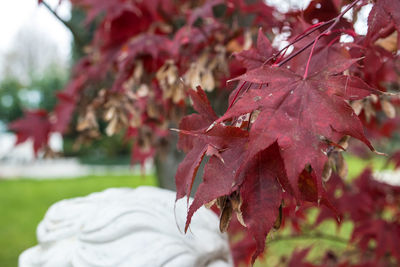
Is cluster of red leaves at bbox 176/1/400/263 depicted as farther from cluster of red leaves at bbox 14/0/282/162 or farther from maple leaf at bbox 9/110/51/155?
maple leaf at bbox 9/110/51/155

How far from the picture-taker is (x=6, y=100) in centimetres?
1318

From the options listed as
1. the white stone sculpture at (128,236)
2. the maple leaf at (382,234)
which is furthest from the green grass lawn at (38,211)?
the white stone sculpture at (128,236)

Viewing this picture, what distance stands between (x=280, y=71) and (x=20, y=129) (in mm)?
1607

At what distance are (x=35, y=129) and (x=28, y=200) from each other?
16.2 feet

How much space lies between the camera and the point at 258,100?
1.99 ft

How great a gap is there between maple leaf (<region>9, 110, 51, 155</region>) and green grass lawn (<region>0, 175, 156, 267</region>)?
7.95ft

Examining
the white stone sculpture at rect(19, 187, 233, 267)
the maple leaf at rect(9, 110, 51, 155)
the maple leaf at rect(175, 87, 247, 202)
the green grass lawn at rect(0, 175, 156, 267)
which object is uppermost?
the maple leaf at rect(175, 87, 247, 202)

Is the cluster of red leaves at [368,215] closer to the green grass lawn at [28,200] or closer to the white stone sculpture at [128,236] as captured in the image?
the white stone sculpture at [128,236]

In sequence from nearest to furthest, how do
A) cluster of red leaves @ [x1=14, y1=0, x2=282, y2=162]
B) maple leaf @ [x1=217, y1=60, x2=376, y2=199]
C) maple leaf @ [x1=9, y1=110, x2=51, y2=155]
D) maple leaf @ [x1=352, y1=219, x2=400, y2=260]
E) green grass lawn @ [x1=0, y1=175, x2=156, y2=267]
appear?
maple leaf @ [x1=217, y1=60, x2=376, y2=199]
cluster of red leaves @ [x1=14, y1=0, x2=282, y2=162]
maple leaf @ [x1=352, y1=219, x2=400, y2=260]
maple leaf @ [x1=9, y1=110, x2=51, y2=155]
green grass lawn @ [x1=0, y1=175, x2=156, y2=267]

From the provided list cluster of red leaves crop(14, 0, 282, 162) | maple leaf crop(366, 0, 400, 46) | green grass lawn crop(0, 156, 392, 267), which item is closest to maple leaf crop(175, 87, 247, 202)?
maple leaf crop(366, 0, 400, 46)

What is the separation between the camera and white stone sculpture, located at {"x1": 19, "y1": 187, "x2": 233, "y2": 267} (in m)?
0.88

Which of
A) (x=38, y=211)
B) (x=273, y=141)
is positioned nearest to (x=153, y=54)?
(x=273, y=141)

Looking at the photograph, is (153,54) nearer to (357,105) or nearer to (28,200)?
(357,105)

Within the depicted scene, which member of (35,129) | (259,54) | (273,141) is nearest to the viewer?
(273,141)
